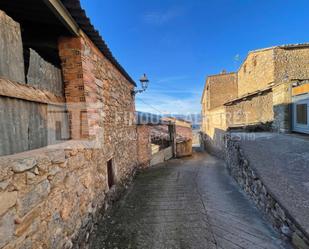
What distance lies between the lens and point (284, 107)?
24.4 feet

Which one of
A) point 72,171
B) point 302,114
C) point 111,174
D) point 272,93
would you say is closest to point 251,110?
point 272,93

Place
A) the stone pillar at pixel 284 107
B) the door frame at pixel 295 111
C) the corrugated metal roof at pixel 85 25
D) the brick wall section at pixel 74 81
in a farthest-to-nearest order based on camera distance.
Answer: the stone pillar at pixel 284 107 < the door frame at pixel 295 111 < the brick wall section at pixel 74 81 < the corrugated metal roof at pixel 85 25

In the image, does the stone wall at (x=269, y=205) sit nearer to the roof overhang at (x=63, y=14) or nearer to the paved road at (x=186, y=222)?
the paved road at (x=186, y=222)

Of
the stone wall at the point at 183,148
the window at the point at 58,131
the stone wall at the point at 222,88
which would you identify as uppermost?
the stone wall at the point at 222,88

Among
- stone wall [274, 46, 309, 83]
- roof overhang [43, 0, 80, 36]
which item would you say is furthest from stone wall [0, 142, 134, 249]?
stone wall [274, 46, 309, 83]

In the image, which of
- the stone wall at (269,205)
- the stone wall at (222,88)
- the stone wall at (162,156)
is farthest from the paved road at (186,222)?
the stone wall at (222,88)

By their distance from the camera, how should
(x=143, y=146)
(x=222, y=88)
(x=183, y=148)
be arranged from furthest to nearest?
(x=222, y=88)
(x=183, y=148)
(x=143, y=146)

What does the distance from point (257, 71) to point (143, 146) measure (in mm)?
10333

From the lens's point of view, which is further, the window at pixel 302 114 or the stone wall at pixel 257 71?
the stone wall at pixel 257 71

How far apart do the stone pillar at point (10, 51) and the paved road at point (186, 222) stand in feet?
9.84

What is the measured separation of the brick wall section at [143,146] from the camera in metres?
8.21

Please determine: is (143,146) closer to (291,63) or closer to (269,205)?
(269,205)

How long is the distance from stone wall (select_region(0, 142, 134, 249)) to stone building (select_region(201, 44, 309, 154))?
755 cm

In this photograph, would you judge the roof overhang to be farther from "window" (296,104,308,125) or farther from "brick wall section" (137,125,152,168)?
"window" (296,104,308,125)
